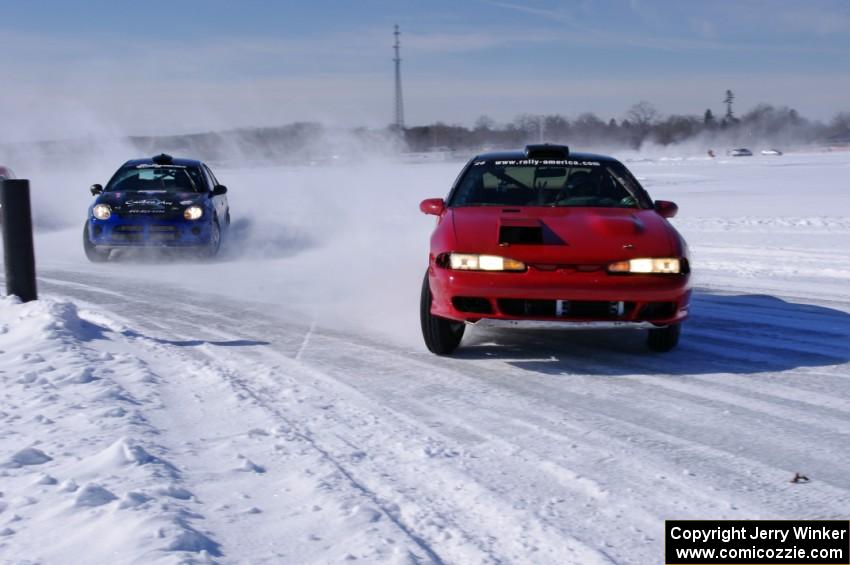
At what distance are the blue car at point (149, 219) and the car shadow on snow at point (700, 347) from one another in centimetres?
585

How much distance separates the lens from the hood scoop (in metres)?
5.25

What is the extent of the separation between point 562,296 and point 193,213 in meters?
7.30

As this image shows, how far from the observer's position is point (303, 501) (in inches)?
124

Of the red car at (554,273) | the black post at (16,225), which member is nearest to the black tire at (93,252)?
the black post at (16,225)

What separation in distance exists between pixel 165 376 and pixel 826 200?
62.0 ft

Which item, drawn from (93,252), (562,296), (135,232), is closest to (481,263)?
(562,296)

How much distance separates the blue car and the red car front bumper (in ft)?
22.2

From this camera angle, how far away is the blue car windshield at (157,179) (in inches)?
470

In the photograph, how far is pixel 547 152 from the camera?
6.84m

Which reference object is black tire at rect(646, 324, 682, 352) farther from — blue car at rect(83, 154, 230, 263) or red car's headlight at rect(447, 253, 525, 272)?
blue car at rect(83, 154, 230, 263)

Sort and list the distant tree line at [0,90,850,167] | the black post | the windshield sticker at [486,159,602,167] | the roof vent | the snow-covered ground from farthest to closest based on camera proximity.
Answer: the distant tree line at [0,90,850,167] < the roof vent < the windshield sticker at [486,159,602,167] < the black post < the snow-covered ground

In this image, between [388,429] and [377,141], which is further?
[377,141]

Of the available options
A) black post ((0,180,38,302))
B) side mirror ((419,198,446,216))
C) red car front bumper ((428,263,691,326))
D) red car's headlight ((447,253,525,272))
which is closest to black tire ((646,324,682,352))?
red car front bumper ((428,263,691,326))

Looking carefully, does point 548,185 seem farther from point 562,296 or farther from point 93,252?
point 93,252
